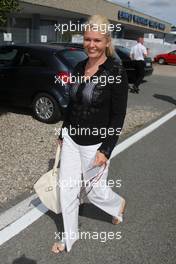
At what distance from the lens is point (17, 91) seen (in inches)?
352

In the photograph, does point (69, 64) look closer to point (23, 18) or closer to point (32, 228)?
point (32, 228)

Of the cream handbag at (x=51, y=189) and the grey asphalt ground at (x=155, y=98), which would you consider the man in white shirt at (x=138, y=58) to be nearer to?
the grey asphalt ground at (x=155, y=98)

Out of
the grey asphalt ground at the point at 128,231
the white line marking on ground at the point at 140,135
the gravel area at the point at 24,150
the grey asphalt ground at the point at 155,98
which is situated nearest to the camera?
the grey asphalt ground at the point at 128,231

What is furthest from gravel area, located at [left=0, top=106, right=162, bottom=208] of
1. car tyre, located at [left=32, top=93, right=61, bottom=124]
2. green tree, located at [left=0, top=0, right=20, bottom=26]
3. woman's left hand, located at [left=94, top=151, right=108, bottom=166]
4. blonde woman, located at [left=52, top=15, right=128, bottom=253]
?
green tree, located at [left=0, top=0, right=20, bottom=26]

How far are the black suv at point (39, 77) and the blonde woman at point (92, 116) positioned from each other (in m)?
4.91

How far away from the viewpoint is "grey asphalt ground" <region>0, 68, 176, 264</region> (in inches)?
140

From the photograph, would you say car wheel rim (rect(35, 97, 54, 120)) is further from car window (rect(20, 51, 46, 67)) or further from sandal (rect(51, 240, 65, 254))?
sandal (rect(51, 240, 65, 254))

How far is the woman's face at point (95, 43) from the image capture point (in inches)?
125

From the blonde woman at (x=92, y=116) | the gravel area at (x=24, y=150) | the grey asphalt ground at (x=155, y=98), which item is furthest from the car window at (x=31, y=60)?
the blonde woman at (x=92, y=116)

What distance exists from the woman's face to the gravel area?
2111 millimetres

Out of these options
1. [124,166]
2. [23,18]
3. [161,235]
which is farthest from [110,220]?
[23,18]

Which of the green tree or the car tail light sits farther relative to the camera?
the car tail light

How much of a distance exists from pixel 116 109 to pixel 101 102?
0.13 meters

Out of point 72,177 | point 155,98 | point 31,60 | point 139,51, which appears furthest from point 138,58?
point 72,177
